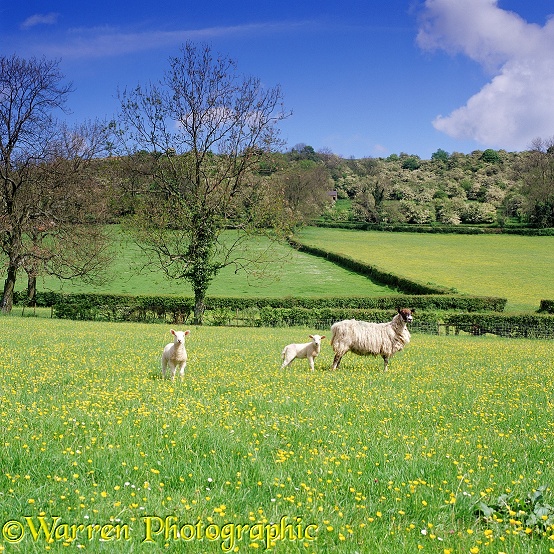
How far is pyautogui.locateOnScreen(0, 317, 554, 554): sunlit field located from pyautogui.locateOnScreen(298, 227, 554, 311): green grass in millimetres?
42786

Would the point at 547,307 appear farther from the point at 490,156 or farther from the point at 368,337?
the point at 490,156

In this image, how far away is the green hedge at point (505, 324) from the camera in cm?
3866

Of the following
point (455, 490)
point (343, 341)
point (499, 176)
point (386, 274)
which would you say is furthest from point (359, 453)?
point (499, 176)

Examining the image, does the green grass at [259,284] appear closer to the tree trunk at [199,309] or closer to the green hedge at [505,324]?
the tree trunk at [199,309]

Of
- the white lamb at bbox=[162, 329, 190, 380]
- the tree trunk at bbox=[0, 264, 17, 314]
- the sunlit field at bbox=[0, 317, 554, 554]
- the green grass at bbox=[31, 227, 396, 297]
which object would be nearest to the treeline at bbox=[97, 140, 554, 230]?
the green grass at bbox=[31, 227, 396, 297]

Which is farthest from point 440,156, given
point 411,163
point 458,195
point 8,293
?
point 8,293

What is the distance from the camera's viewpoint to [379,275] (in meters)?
60.7

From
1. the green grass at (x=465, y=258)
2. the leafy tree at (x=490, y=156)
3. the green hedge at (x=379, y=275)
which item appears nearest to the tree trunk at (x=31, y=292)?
the green hedge at (x=379, y=275)

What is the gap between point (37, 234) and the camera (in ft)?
147

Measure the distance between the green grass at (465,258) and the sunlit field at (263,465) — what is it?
42.8 m

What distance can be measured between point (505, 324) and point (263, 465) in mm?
36388

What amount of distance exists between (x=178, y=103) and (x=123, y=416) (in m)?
38.2

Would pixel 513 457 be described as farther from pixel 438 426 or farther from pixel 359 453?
pixel 359 453

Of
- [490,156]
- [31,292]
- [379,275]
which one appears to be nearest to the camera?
[31,292]
